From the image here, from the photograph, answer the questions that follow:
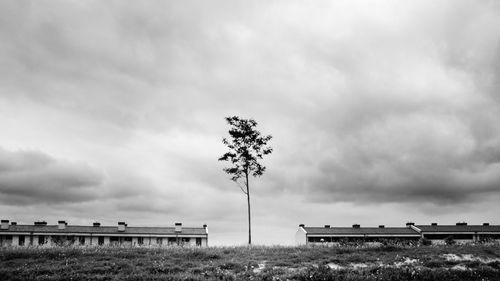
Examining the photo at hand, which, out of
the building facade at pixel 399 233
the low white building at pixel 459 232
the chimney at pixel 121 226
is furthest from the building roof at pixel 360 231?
the chimney at pixel 121 226

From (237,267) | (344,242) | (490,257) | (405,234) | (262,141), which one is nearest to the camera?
(237,267)

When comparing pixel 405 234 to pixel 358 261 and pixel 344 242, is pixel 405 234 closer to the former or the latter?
pixel 344 242

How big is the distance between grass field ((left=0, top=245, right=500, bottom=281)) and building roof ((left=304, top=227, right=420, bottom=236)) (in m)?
62.9

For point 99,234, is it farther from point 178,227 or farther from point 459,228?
point 459,228

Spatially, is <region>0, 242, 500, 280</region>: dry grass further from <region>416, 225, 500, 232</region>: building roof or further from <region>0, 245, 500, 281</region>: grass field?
<region>416, 225, 500, 232</region>: building roof

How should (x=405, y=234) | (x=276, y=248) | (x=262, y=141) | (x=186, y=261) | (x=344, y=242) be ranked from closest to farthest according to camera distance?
(x=186, y=261)
(x=276, y=248)
(x=344, y=242)
(x=262, y=141)
(x=405, y=234)

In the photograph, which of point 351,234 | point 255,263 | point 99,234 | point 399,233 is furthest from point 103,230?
point 255,263

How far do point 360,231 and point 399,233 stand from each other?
26.8ft

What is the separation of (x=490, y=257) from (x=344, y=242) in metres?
10.4

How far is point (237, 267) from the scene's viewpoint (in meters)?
22.7

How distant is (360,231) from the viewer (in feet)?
307

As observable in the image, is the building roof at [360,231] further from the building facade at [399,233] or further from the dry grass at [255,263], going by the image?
the dry grass at [255,263]

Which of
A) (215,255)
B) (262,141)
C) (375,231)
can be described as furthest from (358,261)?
(375,231)

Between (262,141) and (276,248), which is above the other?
(262,141)
